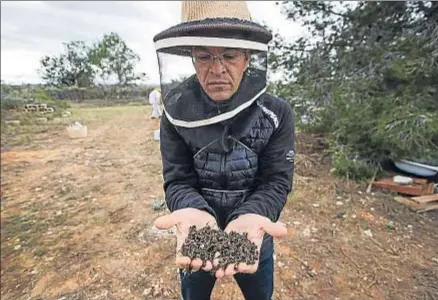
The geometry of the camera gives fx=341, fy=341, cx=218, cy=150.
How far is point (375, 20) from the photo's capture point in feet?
8.59

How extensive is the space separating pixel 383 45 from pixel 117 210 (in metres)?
2.53

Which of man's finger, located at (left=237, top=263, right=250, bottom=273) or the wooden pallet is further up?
man's finger, located at (left=237, top=263, right=250, bottom=273)

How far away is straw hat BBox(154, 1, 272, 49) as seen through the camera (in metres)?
0.76

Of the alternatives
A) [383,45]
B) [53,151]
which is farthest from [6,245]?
[53,151]

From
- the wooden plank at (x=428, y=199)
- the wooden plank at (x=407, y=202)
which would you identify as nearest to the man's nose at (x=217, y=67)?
the wooden plank at (x=428, y=199)

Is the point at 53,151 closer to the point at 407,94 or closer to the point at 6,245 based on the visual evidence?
the point at 6,245

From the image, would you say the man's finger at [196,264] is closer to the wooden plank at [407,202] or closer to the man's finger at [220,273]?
the man's finger at [220,273]

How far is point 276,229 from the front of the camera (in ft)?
2.69

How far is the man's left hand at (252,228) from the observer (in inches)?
32.1

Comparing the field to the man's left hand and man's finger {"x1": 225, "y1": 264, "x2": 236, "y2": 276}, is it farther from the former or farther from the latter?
man's finger {"x1": 225, "y1": 264, "x2": 236, "y2": 276}

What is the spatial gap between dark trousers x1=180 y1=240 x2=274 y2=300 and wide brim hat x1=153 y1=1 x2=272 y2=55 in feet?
1.95

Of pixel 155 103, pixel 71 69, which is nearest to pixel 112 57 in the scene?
pixel 71 69

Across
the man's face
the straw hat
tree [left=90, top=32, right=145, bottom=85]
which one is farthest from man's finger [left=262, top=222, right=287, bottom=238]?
tree [left=90, top=32, right=145, bottom=85]

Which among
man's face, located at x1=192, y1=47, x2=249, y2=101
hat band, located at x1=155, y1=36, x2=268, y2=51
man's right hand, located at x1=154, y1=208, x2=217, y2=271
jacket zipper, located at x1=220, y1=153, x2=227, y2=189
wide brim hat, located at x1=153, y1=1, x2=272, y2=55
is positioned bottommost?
man's right hand, located at x1=154, y1=208, x2=217, y2=271
